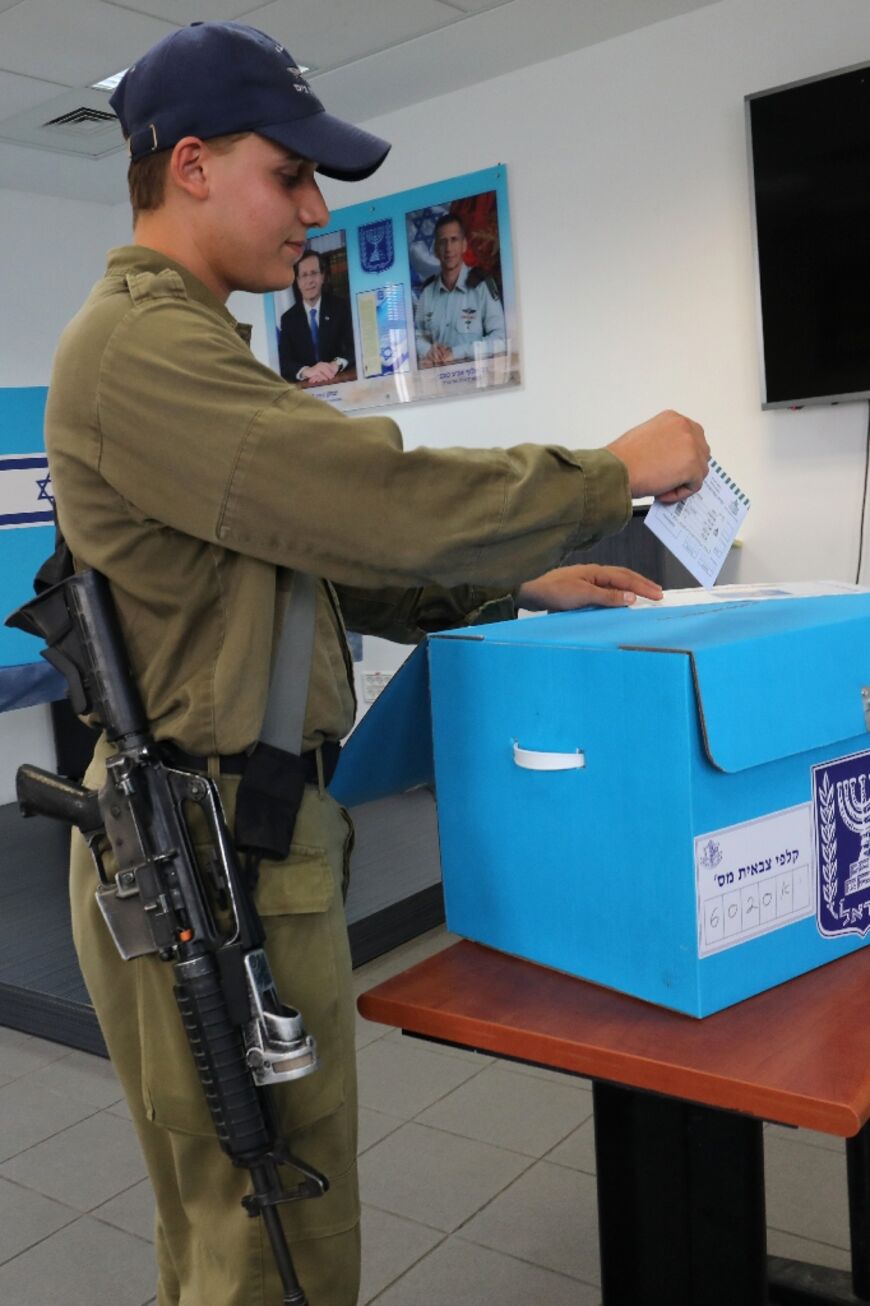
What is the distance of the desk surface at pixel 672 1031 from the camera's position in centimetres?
79

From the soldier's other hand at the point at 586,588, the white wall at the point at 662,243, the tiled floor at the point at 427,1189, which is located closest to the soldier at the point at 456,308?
the white wall at the point at 662,243

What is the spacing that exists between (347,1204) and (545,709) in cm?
49

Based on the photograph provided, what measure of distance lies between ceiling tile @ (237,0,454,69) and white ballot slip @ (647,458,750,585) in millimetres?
2896

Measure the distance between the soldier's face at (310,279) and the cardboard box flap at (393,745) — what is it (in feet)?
12.8

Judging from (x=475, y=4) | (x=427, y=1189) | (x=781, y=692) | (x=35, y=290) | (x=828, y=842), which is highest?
A: (x=475, y=4)

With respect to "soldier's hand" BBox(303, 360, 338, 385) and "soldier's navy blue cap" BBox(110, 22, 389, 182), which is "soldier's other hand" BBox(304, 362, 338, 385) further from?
"soldier's navy blue cap" BBox(110, 22, 389, 182)

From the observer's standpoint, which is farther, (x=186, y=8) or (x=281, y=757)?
(x=186, y=8)

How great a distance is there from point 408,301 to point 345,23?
1089mm

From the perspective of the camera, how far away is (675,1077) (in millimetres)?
830

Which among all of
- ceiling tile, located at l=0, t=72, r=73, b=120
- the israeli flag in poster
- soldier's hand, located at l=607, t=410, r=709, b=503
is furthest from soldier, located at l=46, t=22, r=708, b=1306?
the israeli flag in poster

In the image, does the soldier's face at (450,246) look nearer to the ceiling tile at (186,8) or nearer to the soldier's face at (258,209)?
the ceiling tile at (186,8)

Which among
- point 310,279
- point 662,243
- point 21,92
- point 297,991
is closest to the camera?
point 297,991

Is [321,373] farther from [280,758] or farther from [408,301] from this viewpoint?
[280,758]

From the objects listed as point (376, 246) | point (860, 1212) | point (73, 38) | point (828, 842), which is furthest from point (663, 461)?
point (376, 246)
